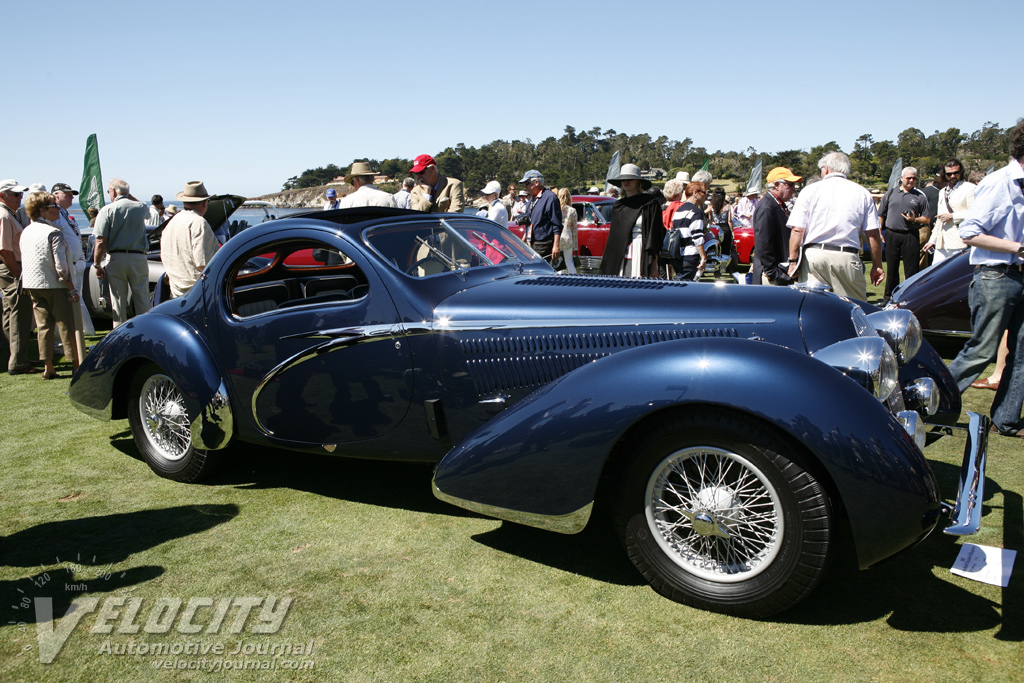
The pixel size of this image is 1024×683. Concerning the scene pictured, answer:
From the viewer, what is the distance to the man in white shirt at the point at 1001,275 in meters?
4.49

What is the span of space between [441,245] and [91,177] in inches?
478

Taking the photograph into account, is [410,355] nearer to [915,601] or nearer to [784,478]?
[784,478]

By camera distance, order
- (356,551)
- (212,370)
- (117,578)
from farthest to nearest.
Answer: (212,370), (356,551), (117,578)

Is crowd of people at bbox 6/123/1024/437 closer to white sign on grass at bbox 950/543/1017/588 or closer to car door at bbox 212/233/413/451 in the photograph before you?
car door at bbox 212/233/413/451

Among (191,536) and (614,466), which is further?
(191,536)

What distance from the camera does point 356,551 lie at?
3.47 metres

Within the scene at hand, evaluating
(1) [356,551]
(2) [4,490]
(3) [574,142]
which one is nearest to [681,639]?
(1) [356,551]

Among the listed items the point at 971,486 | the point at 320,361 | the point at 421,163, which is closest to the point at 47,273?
the point at 421,163

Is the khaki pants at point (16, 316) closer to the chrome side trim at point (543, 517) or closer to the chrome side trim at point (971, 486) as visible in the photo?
the chrome side trim at point (543, 517)

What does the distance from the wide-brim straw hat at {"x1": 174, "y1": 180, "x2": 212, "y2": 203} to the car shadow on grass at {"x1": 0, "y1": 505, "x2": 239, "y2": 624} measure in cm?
341

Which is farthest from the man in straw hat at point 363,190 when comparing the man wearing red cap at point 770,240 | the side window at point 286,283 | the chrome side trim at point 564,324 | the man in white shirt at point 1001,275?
the man in white shirt at point 1001,275

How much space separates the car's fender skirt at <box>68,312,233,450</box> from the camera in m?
4.20

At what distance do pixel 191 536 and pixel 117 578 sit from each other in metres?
0.47

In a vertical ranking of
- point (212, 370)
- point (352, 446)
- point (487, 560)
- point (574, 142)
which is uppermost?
point (574, 142)
